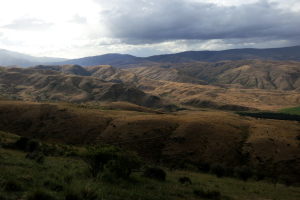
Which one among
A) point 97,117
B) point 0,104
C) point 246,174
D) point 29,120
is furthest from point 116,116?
point 246,174

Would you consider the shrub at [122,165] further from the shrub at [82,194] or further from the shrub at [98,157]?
the shrub at [82,194]

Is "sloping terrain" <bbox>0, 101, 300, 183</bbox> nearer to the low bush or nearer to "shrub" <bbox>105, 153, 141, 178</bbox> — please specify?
the low bush

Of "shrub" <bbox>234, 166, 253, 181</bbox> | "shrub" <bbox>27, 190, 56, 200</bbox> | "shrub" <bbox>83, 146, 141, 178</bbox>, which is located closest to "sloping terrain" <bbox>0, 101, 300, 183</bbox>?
"shrub" <bbox>234, 166, 253, 181</bbox>

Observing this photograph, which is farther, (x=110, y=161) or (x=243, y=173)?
(x=243, y=173)

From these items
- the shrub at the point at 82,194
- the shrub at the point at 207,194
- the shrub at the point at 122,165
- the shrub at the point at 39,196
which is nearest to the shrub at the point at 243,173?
the shrub at the point at 122,165

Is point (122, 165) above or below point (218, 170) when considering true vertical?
above

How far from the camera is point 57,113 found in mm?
92312

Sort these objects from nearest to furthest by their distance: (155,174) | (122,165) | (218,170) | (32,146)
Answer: (122,165)
(155,174)
(32,146)
(218,170)

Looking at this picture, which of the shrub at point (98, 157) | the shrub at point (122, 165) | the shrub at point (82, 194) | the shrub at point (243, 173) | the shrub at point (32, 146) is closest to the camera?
the shrub at point (82, 194)

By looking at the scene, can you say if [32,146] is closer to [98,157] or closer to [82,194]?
[98,157]

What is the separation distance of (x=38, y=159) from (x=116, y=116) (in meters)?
61.1

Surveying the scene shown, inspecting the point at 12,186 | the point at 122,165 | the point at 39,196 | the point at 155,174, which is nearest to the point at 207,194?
the point at 122,165

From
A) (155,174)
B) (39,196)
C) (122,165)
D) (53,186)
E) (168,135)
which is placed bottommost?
(168,135)

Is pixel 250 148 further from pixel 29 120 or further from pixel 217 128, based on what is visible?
pixel 29 120
